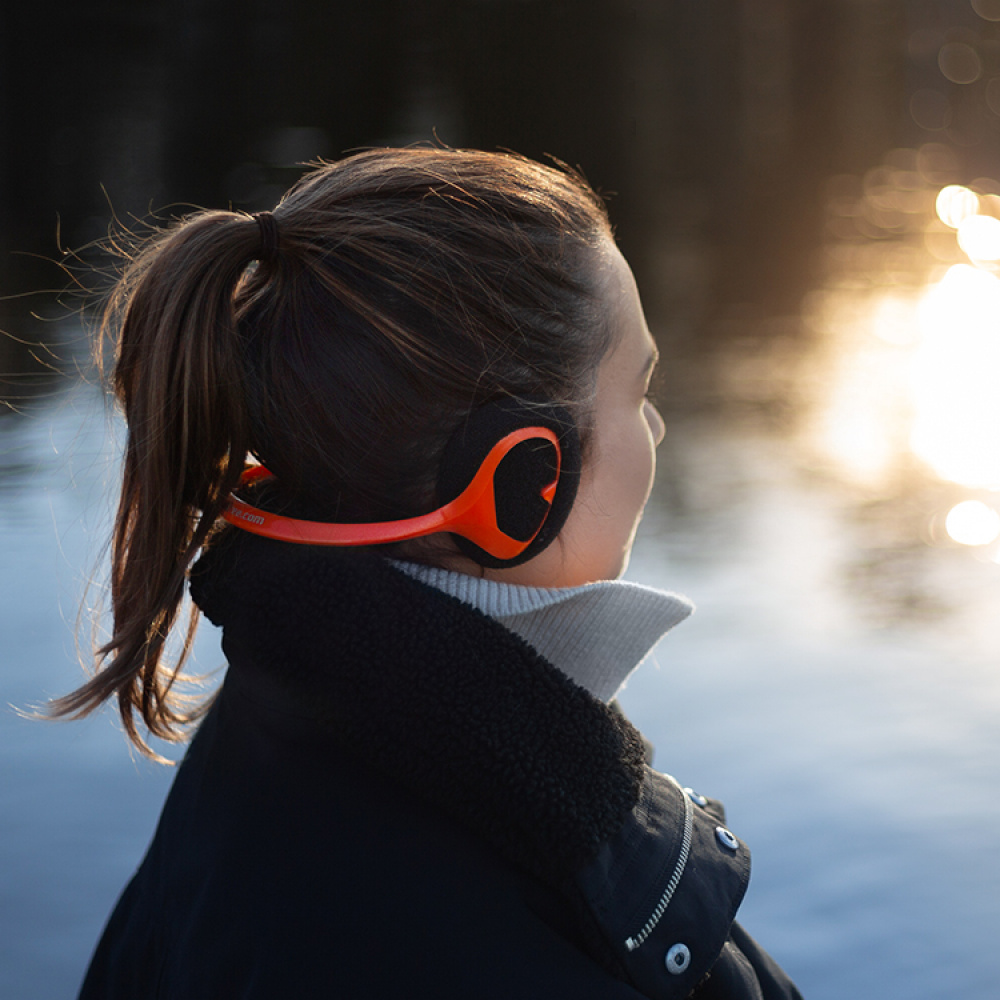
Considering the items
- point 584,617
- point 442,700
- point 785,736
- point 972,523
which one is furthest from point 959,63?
point 442,700

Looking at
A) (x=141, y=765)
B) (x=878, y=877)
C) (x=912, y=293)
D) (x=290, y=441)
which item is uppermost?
(x=290, y=441)

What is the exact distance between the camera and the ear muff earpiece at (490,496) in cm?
96

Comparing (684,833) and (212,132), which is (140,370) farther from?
(212,132)

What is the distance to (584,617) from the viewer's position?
1049 millimetres

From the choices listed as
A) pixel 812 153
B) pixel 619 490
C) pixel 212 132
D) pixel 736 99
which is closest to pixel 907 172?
pixel 812 153

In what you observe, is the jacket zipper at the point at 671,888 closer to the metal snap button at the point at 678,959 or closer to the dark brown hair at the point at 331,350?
the metal snap button at the point at 678,959

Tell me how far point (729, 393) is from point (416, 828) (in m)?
5.00

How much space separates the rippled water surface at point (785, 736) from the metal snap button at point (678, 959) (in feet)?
4.19

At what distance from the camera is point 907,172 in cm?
1153

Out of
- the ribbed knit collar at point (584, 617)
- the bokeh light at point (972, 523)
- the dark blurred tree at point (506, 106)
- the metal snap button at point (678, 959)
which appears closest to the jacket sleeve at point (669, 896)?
the metal snap button at point (678, 959)

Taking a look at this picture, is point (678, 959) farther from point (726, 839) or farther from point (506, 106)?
point (506, 106)

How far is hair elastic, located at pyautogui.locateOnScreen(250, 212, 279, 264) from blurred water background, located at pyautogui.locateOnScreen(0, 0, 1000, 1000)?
13.9 inches

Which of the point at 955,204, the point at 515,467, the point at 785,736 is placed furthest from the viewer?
the point at 955,204

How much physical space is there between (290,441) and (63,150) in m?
10.4
